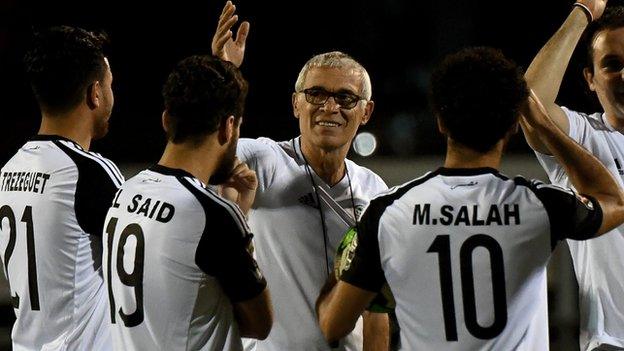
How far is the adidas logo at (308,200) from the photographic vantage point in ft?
13.2

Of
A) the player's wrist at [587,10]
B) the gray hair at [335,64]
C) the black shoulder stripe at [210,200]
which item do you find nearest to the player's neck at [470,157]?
the black shoulder stripe at [210,200]

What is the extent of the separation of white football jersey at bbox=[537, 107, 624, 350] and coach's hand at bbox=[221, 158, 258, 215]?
112 centimetres

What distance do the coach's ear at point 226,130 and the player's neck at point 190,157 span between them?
5cm

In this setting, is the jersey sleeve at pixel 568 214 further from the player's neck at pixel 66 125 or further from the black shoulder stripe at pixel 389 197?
the player's neck at pixel 66 125

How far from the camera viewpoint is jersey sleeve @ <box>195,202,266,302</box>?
116 inches

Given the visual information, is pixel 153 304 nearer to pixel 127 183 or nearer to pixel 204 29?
pixel 127 183

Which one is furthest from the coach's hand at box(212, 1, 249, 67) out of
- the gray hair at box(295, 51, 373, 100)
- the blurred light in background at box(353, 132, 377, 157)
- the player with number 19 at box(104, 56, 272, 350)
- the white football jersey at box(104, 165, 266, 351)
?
the blurred light in background at box(353, 132, 377, 157)

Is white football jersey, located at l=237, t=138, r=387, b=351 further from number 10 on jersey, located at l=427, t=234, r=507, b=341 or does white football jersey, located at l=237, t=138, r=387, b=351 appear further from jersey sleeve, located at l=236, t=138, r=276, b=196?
number 10 on jersey, located at l=427, t=234, r=507, b=341

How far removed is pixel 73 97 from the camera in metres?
3.54

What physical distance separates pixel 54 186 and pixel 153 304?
70 centimetres

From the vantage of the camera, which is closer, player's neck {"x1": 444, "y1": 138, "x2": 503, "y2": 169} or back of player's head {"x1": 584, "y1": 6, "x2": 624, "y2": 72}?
player's neck {"x1": 444, "y1": 138, "x2": 503, "y2": 169}

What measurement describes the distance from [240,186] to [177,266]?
2.12 ft

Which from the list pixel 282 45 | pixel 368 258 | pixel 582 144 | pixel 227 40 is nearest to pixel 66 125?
pixel 227 40

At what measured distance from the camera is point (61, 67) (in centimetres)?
352
